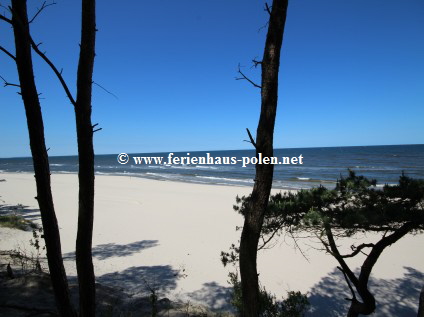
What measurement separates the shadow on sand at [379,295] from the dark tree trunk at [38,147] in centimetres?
497

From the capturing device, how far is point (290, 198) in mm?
4398

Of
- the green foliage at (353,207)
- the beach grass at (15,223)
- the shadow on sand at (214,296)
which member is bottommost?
the shadow on sand at (214,296)

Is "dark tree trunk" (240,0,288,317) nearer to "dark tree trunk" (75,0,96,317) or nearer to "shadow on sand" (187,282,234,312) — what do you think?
"dark tree trunk" (75,0,96,317)

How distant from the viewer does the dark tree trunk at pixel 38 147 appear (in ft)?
6.89

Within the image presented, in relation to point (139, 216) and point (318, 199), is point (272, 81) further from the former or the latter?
point (139, 216)

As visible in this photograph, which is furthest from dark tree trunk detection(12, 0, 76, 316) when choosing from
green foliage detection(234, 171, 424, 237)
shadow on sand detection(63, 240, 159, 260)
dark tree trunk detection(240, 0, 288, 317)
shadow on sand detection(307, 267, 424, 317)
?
shadow on sand detection(63, 240, 159, 260)

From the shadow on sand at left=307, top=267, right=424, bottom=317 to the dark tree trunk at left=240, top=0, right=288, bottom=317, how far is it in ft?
12.6

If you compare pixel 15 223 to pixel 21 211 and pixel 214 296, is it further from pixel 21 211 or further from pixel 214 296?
pixel 214 296

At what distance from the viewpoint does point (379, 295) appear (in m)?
6.19

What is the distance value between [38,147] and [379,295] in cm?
741

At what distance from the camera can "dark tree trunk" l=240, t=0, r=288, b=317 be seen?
2.46 meters

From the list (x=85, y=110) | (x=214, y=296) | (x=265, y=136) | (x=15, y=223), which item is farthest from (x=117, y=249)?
(x=265, y=136)

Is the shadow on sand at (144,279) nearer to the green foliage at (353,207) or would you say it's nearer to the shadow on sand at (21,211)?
the green foliage at (353,207)

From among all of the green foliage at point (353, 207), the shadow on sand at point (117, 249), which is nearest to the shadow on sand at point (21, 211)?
the shadow on sand at point (117, 249)
